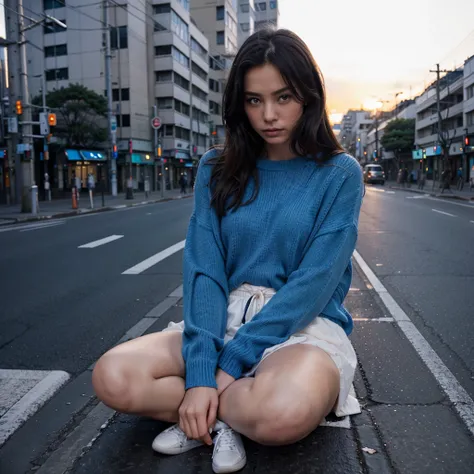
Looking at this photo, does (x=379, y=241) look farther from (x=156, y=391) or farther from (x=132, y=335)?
(x=156, y=391)

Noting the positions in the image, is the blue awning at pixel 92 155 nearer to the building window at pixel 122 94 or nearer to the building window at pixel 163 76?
the building window at pixel 122 94

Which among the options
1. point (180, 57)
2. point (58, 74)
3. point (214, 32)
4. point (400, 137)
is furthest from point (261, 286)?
point (400, 137)

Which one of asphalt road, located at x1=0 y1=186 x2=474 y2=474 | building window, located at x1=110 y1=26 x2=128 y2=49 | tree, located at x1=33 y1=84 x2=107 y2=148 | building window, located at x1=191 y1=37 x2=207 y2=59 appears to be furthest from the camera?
building window, located at x1=191 y1=37 x2=207 y2=59

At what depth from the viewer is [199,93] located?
218 ft

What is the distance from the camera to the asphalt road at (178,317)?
7.23 feet

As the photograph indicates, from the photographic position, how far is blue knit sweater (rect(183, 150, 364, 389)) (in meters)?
2.17

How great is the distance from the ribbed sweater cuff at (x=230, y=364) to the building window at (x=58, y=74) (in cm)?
5329

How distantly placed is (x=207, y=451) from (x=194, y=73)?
64663 mm

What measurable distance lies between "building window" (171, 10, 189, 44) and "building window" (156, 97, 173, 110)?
22.3 feet

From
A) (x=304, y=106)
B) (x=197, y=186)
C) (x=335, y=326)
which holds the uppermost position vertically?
(x=304, y=106)

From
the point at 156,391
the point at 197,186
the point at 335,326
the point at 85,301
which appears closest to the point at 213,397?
the point at 156,391

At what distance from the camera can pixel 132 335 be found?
14.4 feet

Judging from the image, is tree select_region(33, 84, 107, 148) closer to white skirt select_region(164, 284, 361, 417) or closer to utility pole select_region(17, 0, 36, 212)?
utility pole select_region(17, 0, 36, 212)

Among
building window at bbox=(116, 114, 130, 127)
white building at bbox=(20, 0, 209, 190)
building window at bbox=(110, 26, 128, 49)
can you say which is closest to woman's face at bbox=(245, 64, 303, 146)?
white building at bbox=(20, 0, 209, 190)
